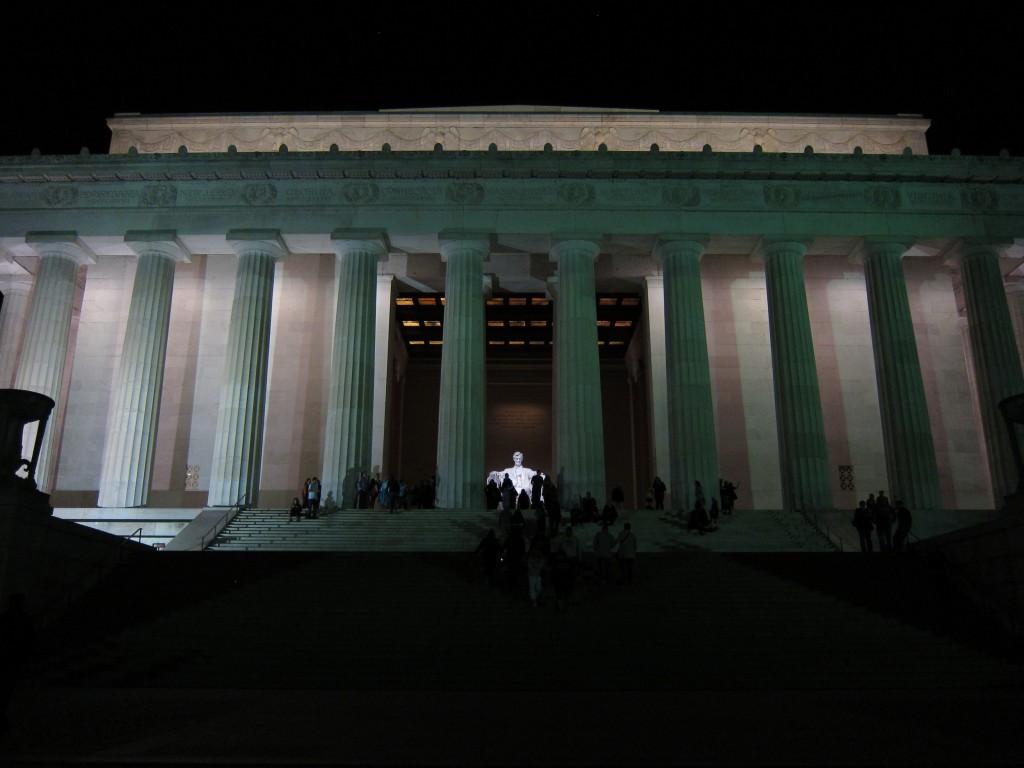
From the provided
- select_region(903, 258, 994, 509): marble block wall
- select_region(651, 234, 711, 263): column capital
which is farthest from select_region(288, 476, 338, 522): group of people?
select_region(903, 258, 994, 509): marble block wall

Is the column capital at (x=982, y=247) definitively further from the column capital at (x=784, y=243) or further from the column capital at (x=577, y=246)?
the column capital at (x=577, y=246)

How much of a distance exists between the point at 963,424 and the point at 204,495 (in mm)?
33034

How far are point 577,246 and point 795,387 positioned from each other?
10250 millimetres

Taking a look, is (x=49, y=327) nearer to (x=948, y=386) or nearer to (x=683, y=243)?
(x=683, y=243)

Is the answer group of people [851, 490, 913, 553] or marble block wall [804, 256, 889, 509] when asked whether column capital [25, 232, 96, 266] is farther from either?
marble block wall [804, 256, 889, 509]

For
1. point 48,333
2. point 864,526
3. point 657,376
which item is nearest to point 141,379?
point 48,333

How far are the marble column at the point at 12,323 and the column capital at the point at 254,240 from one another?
10137mm

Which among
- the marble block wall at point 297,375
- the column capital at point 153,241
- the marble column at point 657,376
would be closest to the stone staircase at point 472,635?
the marble column at point 657,376

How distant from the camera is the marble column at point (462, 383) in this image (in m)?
32.2

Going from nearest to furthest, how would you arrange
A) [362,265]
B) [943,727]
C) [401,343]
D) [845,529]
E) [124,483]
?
[943,727] → [845,529] → [124,483] → [362,265] → [401,343]

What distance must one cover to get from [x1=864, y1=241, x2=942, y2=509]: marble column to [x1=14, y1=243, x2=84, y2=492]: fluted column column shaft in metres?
32.4

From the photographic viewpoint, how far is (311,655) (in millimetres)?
16688

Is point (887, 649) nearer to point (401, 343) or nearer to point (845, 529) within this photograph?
point (845, 529)

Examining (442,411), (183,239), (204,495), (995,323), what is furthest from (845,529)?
(183,239)
